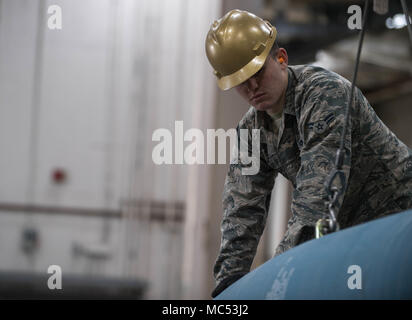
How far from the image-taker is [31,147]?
6758mm

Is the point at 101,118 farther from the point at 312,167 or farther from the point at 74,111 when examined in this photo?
the point at 312,167

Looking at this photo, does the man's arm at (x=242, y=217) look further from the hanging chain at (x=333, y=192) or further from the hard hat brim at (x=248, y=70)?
the hanging chain at (x=333, y=192)

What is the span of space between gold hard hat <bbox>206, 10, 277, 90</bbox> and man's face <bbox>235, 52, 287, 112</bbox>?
4 centimetres

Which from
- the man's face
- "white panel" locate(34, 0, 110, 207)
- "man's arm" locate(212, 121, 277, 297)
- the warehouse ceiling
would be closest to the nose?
the man's face

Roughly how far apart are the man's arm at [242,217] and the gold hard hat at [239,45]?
0.37 metres

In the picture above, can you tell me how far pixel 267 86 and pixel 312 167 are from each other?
1.34 feet

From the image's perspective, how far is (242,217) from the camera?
2.68 metres

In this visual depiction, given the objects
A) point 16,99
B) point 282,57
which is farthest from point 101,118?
point 282,57

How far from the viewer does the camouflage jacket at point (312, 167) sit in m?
2.16

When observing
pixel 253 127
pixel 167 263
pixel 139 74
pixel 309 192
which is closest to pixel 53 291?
pixel 167 263

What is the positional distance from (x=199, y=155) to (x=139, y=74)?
131 cm

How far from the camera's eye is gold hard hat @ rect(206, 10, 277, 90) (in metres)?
2.36

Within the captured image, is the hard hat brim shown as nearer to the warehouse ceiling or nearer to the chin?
the chin
